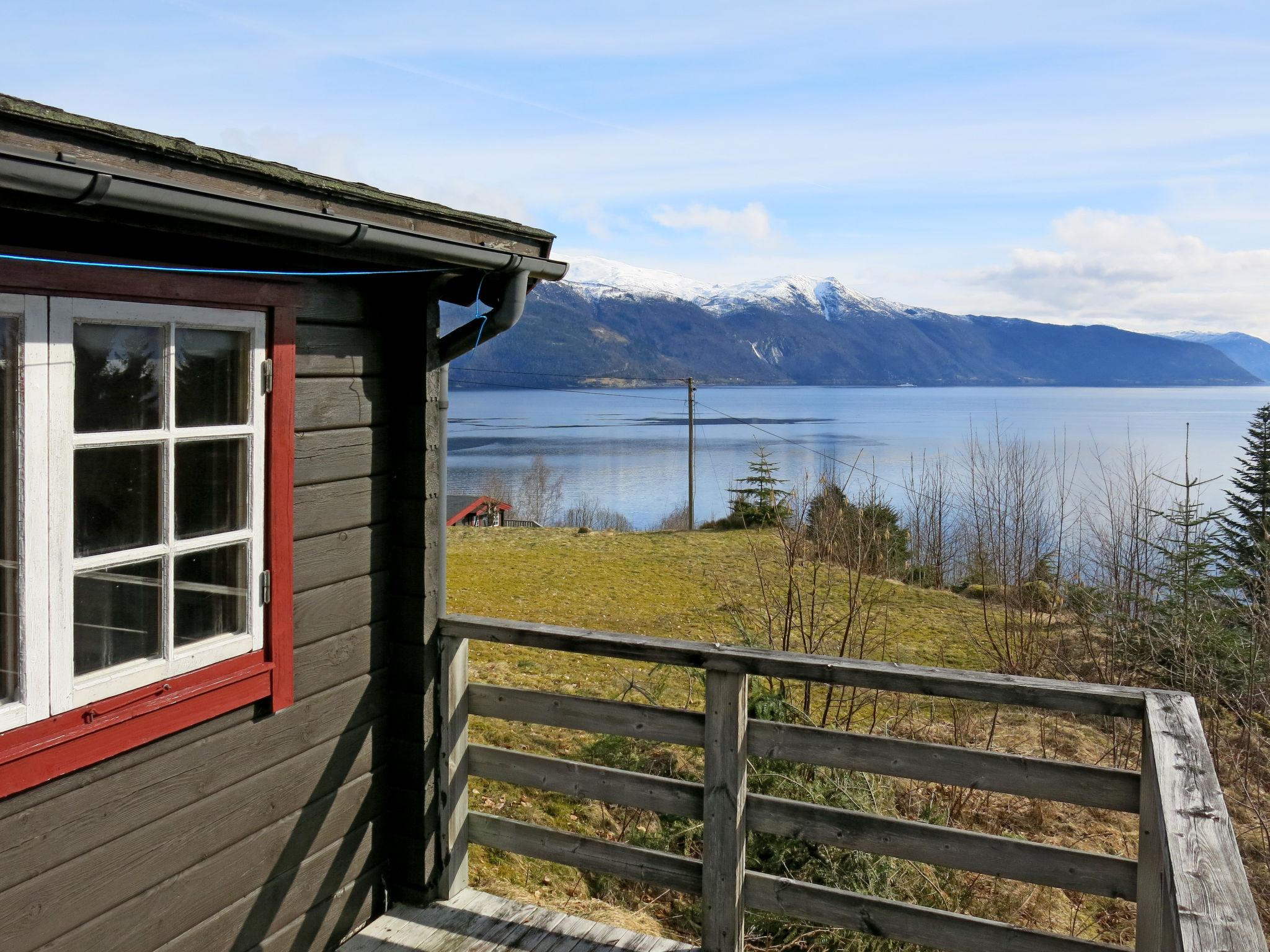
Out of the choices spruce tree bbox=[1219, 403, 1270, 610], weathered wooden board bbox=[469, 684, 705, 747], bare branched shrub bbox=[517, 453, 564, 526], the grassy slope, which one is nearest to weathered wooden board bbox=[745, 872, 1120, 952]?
weathered wooden board bbox=[469, 684, 705, 747]

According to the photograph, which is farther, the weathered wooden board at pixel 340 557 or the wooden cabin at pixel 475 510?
the wooden cabin at pixel 475 510

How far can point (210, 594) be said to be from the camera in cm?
241

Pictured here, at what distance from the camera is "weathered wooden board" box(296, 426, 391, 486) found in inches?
106

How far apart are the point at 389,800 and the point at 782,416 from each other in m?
126

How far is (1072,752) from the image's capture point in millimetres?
6742

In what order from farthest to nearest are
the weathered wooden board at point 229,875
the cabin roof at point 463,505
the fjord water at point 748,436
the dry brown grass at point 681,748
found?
the fjord water at point 748,436 < the cabin roof at point 463,505 < the dry brown grass at point 681,748 < the weathered wooden board at point 229,875

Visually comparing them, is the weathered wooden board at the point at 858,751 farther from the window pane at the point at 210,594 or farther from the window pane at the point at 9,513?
the window pane at the point at 9,513

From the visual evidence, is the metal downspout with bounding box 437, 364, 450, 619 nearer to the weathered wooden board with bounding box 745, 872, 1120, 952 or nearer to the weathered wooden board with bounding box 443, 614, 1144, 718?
the weathered wooden board with bounding box 443, 614, 1144, 718

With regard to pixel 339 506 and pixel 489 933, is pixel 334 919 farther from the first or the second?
pixel 339 506

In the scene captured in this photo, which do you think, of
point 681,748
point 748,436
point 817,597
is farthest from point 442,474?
point 748,436

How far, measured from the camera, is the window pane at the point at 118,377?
202 centimetres

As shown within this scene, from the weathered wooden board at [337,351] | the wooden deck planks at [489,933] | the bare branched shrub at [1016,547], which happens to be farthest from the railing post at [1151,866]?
the bare branched shrub at [1016,547]

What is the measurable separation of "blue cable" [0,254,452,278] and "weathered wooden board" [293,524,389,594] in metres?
0.77

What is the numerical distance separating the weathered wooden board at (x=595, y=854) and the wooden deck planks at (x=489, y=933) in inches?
8.2
